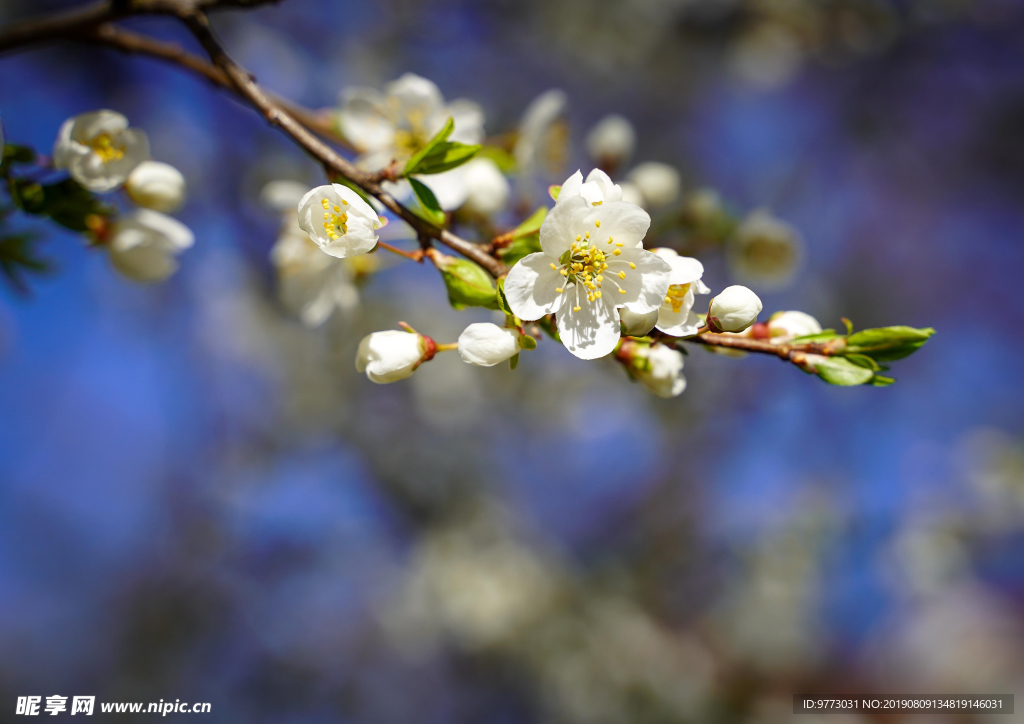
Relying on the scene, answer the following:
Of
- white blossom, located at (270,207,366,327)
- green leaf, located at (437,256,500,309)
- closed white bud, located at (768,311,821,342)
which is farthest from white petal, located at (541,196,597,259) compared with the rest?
white blossom, located at (270,207,366,327)

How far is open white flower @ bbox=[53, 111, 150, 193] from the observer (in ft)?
3.23

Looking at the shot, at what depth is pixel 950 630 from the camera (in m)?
5.12

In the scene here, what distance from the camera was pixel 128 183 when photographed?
3.70 feet

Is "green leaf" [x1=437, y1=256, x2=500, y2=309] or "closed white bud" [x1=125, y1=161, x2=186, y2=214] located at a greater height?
"closed white bud" [x1=125, y1=161, x2=186, y2=214]

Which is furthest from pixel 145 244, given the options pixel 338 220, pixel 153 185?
pixel 338 220

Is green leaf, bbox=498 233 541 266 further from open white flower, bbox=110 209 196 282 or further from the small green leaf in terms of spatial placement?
open white flower, bbox=110 209 196 282

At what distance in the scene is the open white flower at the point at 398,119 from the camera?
1.30 metres

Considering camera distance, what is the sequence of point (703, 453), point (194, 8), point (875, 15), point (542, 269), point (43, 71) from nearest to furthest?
point (542, 269) < point (194, 8) < point (43, 71) < point (875, 15) < point (703, 453)

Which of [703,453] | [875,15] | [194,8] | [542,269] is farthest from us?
[703,453]

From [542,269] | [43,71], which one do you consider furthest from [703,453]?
[43,71]

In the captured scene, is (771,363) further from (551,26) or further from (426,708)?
(426,708)

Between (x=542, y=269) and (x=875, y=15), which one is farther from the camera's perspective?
(x=875, y=15)

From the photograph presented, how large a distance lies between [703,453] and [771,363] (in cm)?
103

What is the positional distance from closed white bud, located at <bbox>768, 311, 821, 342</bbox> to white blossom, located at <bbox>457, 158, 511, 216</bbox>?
64cm
